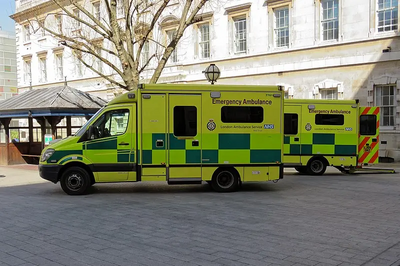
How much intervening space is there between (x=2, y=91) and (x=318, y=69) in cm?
4995

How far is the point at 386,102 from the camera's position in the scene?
19.3 meters

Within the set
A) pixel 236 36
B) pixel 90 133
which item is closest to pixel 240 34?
pixel 236 36

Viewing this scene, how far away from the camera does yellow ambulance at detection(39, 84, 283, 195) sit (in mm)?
10359

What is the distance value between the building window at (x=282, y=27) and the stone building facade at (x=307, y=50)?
2.1 inches

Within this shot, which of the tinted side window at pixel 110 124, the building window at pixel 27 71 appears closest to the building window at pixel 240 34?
the tinted side window at pixel 110 124

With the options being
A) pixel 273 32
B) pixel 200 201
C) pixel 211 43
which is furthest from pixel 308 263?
pixel 211 43

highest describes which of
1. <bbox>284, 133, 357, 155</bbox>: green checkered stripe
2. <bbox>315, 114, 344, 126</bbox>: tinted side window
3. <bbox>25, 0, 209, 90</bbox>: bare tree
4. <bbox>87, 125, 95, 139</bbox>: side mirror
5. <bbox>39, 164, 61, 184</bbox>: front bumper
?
<bbox>25, 0, 209, 90</bbox>: bare tree

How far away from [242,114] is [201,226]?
4.20 m

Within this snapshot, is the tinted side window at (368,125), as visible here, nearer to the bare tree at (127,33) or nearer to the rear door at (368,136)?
the rear door at (368,136)

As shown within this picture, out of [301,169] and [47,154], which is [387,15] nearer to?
[301,169]

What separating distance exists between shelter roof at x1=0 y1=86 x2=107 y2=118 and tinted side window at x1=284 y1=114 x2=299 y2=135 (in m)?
8.23

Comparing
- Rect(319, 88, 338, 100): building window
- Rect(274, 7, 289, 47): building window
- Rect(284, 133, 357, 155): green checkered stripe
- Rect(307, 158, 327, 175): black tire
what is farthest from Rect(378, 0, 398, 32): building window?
Rect(307, 158, 327, 175): black tire

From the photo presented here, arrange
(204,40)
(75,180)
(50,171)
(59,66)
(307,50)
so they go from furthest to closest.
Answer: (59,66) < (204,40) < (307,50) < (75,180) < (50,171)

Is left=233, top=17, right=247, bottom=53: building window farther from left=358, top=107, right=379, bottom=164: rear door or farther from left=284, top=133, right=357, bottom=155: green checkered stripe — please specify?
left=284, top=133, right=357, bottom=155: green checkered stripe
